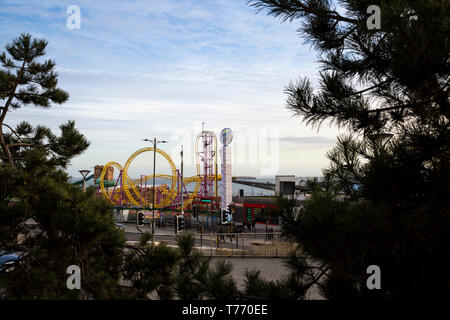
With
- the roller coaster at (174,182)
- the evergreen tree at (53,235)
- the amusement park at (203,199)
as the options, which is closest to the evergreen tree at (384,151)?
the evergreen tree at (53,235)

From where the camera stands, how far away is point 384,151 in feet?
10.9

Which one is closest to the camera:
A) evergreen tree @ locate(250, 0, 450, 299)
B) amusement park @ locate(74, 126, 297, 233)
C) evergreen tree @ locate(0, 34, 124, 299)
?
evergreen tree @ locate(250, 0, 450, 299)

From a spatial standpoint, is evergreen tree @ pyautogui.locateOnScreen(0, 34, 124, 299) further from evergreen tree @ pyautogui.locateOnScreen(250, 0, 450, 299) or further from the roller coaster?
the roller coaster

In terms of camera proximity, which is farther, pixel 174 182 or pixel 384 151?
pixel 174 182

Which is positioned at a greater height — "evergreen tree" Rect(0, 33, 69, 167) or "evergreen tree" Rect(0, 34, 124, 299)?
"evergreen tree" Rect(0, 33, 69, 167)

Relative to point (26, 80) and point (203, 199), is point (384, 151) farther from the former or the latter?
point (203, 199)

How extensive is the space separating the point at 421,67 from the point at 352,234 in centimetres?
132

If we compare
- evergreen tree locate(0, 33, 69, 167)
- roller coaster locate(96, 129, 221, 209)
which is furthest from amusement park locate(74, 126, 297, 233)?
evergreen tree locate(0, 33, 69, 167)

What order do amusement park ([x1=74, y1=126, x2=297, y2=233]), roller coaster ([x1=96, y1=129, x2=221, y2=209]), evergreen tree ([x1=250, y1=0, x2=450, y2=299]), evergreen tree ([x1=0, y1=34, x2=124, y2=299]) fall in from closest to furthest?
evergreen tree ([x1=250, y1=0, x2=450, y2=299]) → evergreen tree ([x1=0, y1=34, x2=124, y2=299]) → amusement park ([x1=74, y1=126, x2=297, y2=233]) → roller coaster ([x1=96, y1=129, x2=221, y2=209])

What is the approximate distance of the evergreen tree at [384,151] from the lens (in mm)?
2215

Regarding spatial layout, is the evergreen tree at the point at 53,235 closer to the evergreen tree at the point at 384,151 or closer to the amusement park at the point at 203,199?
the evergreen tree at the point at 384,151

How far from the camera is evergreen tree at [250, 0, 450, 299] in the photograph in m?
2.21

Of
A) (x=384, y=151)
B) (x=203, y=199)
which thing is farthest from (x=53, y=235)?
(x=203, y=199)
